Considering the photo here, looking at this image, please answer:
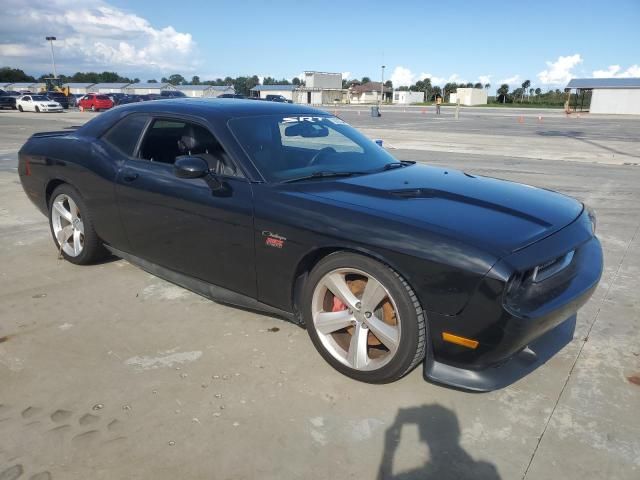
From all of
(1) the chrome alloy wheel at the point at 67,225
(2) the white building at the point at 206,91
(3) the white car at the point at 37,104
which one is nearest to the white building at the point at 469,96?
(2) the white building at the point at 206,91

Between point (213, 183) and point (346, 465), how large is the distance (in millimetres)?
1871

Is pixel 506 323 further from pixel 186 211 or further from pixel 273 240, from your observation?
pixel 186 211

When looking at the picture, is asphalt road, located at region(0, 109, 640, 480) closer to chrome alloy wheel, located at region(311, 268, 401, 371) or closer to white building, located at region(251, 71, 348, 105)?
chrome alloy wheel, located at region(311, 268, 401, 371)

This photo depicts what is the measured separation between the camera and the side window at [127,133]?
3963mm

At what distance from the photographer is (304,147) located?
3.66 m

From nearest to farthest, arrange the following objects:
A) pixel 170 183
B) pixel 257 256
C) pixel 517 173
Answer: pixel 257 256
pixel 170 183
pixel 517 173

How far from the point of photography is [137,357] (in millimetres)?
3109

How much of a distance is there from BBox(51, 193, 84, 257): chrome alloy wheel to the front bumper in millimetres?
3425

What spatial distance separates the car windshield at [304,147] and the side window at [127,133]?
97cm

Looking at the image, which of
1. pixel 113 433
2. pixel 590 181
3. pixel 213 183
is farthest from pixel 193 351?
pixel 590 181

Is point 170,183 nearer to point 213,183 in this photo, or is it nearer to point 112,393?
point 213,183

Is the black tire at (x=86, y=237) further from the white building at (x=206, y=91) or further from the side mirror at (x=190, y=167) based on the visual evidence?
the white building at (x=206, y=91)

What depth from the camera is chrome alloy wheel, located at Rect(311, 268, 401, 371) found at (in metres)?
2.68

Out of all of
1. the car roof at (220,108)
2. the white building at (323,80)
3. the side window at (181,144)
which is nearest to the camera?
the side window at (181,144)
